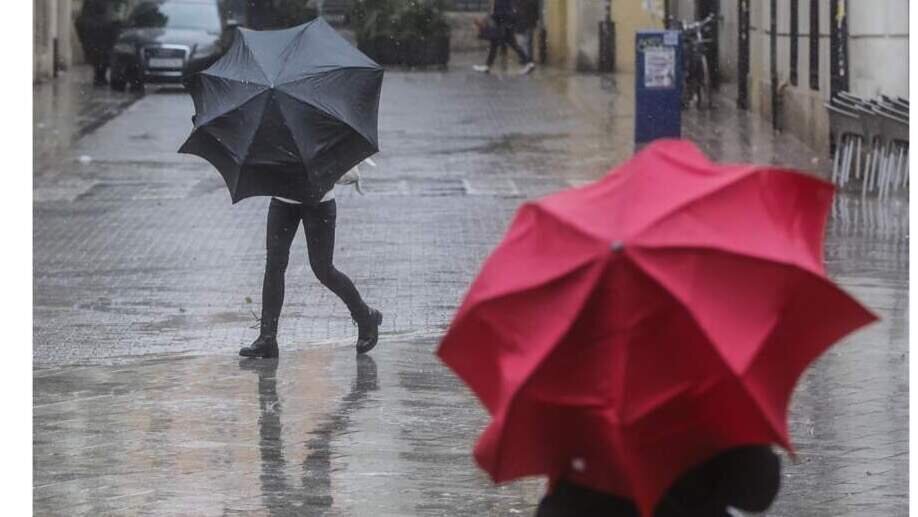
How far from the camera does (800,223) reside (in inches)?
140

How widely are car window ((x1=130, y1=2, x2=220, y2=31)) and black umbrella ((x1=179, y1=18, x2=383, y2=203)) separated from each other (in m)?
23.2

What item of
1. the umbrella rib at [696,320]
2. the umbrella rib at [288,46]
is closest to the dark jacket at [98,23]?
the umbrella rib at [288,46]

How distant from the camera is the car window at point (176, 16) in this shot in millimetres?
32062

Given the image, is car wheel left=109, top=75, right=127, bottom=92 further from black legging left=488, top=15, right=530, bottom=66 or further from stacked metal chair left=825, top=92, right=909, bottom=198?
stacked metal chair left=825, top=92, right=909, bottom=198

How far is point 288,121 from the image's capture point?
29.6 feet

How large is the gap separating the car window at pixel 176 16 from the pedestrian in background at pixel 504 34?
598cm

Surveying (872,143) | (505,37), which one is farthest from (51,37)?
(872,143)

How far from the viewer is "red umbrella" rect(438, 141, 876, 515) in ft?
10.6

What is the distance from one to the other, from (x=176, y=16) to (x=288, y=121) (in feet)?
78.5

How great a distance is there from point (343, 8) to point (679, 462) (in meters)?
36.2

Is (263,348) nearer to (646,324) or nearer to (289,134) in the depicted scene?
(289,134)

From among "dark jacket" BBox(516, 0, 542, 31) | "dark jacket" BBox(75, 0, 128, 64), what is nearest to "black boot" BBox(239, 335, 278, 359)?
"dark jacket" BBox(75, 0, 128, 64)
